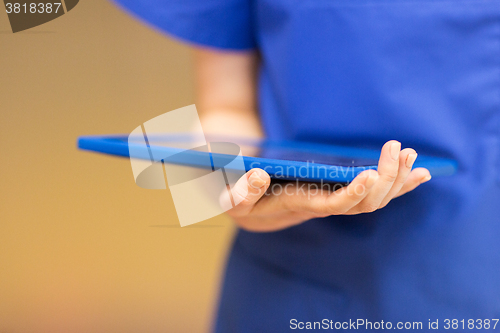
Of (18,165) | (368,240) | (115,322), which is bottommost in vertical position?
(115,322)

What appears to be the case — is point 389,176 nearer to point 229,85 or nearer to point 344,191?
point 344,191

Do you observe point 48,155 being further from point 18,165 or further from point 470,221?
point 470,221

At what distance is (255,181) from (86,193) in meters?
0.99

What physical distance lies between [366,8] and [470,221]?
0.72 ft

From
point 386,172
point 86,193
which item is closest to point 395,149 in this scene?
point 386,172

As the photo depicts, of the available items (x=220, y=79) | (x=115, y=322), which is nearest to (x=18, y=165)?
(x=115, y=322)

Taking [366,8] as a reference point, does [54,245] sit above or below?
below

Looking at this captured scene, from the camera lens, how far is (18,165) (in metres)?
1.02

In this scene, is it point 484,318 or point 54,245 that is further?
point 54,245

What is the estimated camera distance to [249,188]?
0.24 m

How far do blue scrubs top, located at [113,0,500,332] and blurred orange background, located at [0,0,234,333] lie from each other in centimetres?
65

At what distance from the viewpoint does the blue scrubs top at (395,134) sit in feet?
1.07

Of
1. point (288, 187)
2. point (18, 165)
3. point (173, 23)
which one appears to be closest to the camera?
point (288, 187)

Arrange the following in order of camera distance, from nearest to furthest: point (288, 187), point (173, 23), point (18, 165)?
point (288, 187)
point (173, 23)
point (18, 165)
